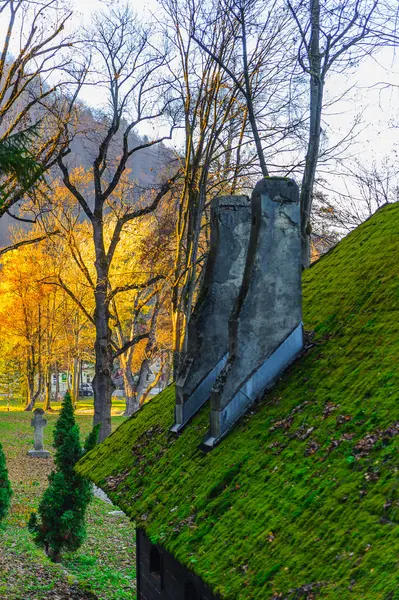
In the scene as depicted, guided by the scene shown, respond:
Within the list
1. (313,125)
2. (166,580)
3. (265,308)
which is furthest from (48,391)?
(265,308)

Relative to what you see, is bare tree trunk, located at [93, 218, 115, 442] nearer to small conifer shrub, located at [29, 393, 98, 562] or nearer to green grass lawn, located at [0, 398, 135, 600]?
green grass lawn, located at [0, 398, 135, 600]

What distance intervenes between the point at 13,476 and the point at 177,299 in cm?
846

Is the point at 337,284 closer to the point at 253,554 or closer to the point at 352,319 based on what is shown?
the point at 352,319

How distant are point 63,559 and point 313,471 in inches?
460

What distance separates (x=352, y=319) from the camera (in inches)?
320

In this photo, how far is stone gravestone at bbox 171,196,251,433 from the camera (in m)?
10.2

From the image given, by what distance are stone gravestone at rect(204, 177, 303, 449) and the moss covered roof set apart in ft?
0.79

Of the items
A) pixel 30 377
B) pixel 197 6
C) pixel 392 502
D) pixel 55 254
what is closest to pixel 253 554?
pixel 392 502

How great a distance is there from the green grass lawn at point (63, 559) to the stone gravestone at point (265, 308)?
253 inches

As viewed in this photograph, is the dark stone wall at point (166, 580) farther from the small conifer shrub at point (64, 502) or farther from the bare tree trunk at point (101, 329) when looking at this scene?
the bare tree trunk at point (101, 329)

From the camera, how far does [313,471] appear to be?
5.68 meters

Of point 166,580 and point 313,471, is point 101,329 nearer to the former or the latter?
point 166,580

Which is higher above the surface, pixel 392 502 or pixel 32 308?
pixel 32 308

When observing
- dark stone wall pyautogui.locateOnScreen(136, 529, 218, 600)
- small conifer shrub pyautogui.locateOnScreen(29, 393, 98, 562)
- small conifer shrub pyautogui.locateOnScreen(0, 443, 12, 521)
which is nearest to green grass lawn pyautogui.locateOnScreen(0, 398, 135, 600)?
small conifer shrub pyautogui.locateOnScreen(29, 393, 98, 562)
